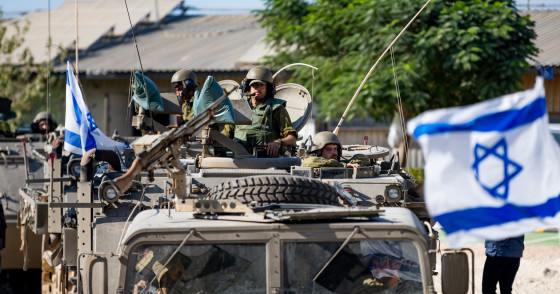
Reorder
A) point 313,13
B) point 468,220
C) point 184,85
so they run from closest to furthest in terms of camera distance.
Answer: point 468,220
point 184,85
point 313,13

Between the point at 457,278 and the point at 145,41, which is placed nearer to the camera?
the point at 457,278

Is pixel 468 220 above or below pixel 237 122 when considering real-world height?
below

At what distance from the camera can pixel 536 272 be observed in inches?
544

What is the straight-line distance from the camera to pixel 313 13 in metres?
20.7

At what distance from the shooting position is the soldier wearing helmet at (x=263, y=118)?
9695 millimetres

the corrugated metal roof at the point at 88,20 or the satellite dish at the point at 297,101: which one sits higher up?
the corrugated metal roof at the point at 88,20

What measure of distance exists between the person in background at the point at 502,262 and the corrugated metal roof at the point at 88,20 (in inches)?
830

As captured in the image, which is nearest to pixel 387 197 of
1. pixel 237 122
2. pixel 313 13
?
pixel 237 122

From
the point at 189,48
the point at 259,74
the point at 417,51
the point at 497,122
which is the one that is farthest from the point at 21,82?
the point at 497,122

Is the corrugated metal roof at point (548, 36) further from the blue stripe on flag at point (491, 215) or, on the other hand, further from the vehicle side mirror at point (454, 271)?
the blue stripe on flag at point (491, 215)

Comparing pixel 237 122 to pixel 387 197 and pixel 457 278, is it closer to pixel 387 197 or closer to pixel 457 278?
pixel 387 197

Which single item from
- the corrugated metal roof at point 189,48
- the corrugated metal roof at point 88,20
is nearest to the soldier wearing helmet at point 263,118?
the corrugated metal roof at point 189,48

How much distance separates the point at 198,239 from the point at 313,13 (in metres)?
14.8

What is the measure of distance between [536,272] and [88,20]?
69.9 ft
